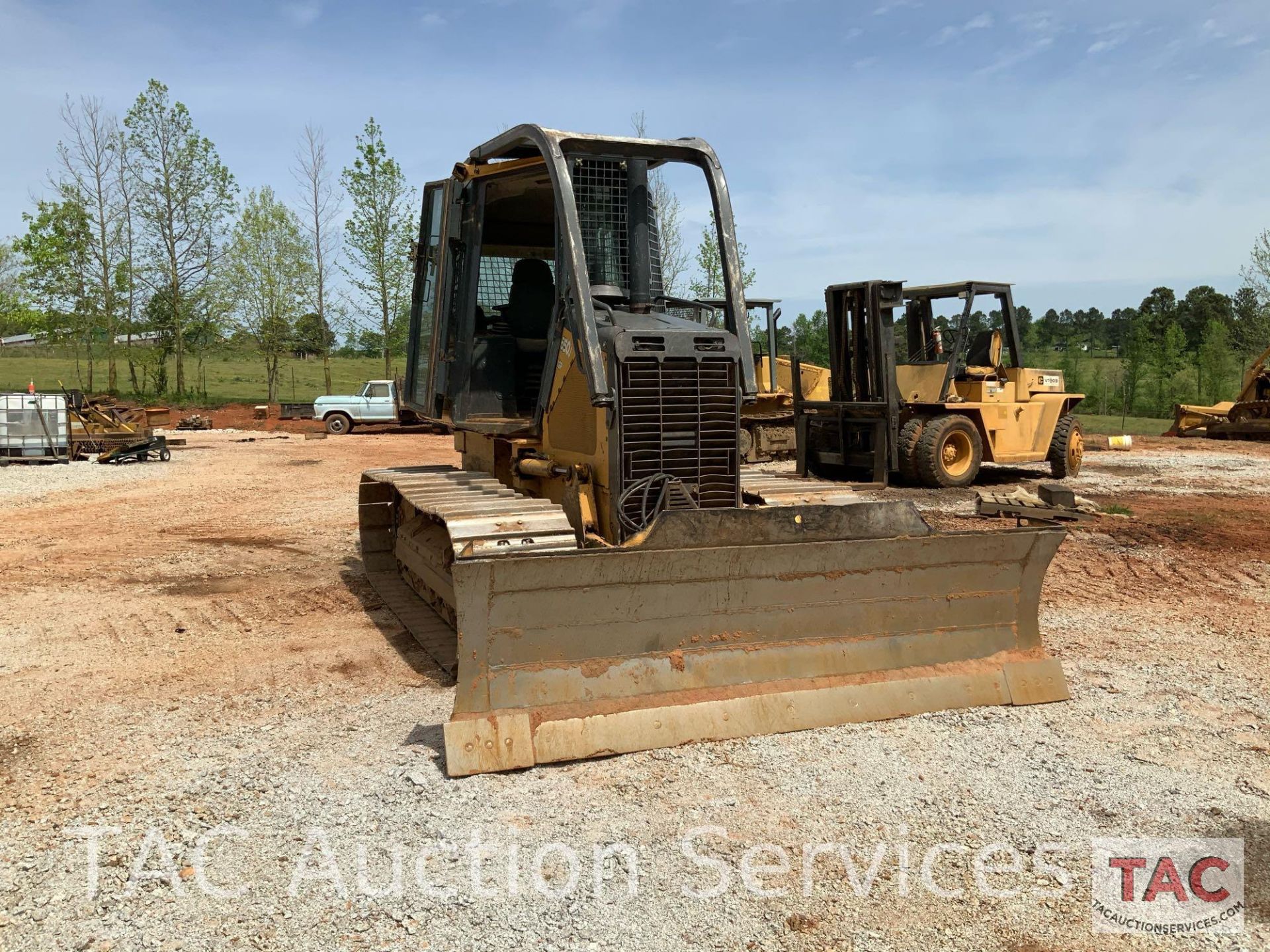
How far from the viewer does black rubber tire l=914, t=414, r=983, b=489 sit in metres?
12.9

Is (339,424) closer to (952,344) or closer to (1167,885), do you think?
(952,344)

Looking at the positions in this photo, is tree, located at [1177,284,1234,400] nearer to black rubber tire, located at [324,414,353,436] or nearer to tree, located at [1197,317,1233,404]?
tree, located at [1197,317,1233,404]

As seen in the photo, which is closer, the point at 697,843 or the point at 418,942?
the point at 418,942

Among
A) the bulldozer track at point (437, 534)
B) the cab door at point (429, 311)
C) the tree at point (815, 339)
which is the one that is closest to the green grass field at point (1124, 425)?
the tree at point (815, 339)

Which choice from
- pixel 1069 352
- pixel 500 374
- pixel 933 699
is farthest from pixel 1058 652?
pixel 1069 352

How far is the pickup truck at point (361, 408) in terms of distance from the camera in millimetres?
26062

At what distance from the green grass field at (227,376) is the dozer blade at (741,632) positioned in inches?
1302

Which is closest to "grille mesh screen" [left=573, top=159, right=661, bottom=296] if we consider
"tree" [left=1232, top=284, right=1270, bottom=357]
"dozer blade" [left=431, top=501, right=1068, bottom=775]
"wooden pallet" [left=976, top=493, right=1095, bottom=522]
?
"dozer blade" [left=431, top=501, right=1068, bottom=775]

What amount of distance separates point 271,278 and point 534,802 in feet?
114

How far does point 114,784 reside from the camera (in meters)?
3.82

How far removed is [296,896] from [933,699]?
113 inches

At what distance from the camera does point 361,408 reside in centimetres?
2627

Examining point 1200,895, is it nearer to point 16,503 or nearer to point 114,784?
point 114,784

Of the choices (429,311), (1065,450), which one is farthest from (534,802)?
(1065,450)
